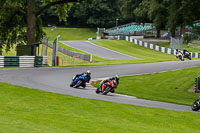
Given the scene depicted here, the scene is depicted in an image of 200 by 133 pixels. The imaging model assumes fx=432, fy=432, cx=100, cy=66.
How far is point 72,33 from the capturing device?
102 metres

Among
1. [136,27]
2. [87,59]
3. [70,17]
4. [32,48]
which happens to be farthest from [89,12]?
[32,48]

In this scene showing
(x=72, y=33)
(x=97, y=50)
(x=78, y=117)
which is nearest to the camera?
(x=78, y=117)

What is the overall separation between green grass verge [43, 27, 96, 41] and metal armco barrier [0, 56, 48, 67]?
210 ft

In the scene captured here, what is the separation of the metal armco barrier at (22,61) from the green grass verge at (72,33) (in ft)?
210

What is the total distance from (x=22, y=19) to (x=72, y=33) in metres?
59.6

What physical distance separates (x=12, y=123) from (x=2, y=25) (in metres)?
32.4

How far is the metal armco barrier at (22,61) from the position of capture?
3188 centimetres

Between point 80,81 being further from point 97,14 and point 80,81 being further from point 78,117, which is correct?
point 97,14

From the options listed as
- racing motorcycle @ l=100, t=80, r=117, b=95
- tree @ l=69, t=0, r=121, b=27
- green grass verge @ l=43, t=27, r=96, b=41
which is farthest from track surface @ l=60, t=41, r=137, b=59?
tree @ l=69, t=0, r=121, b=27

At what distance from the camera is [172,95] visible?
67.8ft

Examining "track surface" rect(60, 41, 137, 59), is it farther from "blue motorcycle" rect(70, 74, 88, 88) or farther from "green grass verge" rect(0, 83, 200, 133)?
"green grass verge" rect(0, 83, 200, 133)

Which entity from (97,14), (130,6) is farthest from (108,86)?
(97,14)

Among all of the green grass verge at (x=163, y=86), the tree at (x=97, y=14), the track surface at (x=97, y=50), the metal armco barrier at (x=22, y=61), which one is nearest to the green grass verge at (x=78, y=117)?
the green grass verge at (x=163, y=86)

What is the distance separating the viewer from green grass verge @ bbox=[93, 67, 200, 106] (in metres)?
19.6
